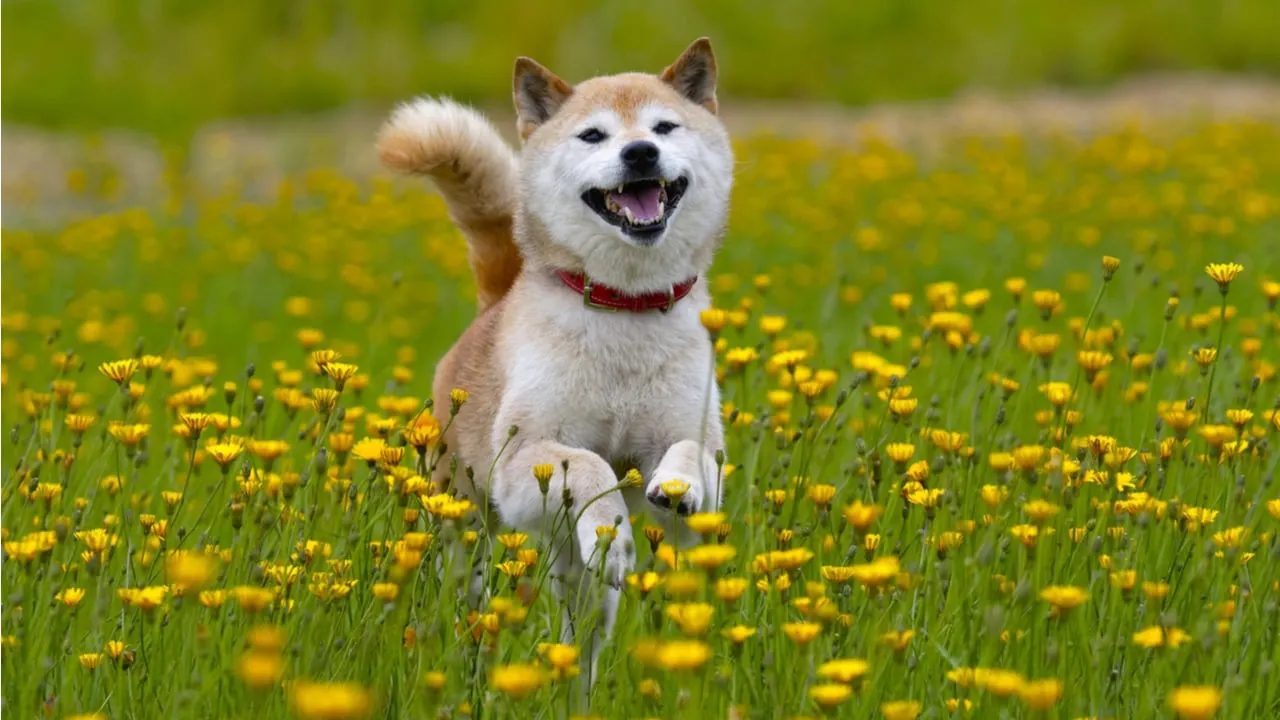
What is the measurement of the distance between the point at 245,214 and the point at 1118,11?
419 inches

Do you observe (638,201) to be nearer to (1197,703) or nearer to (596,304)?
(596,304)

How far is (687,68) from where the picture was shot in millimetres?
4309

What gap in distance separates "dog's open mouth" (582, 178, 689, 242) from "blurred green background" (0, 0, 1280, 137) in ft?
36.2

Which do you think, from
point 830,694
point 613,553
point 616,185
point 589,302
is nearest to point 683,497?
point 613,553

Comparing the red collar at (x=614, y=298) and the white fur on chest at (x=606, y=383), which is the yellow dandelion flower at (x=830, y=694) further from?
the red collar at (x=614, y=298)

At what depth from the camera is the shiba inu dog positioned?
3.66 metres

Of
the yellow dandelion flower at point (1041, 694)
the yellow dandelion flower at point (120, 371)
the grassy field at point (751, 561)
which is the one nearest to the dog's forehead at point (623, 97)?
the grassy field at point (751, 561)

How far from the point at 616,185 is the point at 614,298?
0.30 metres

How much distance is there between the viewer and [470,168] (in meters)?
4.38

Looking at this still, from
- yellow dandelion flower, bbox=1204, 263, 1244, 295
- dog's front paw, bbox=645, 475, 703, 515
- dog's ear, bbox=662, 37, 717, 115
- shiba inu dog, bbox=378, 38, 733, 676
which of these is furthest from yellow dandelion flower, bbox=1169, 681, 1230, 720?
dog's ear, bbox=662, 37, 717, 115

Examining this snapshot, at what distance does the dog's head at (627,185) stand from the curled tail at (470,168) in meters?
0.24

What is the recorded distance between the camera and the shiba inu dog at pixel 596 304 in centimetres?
366

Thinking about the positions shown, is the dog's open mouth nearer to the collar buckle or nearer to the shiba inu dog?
the shiba inu dog

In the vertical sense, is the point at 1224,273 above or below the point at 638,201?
below
